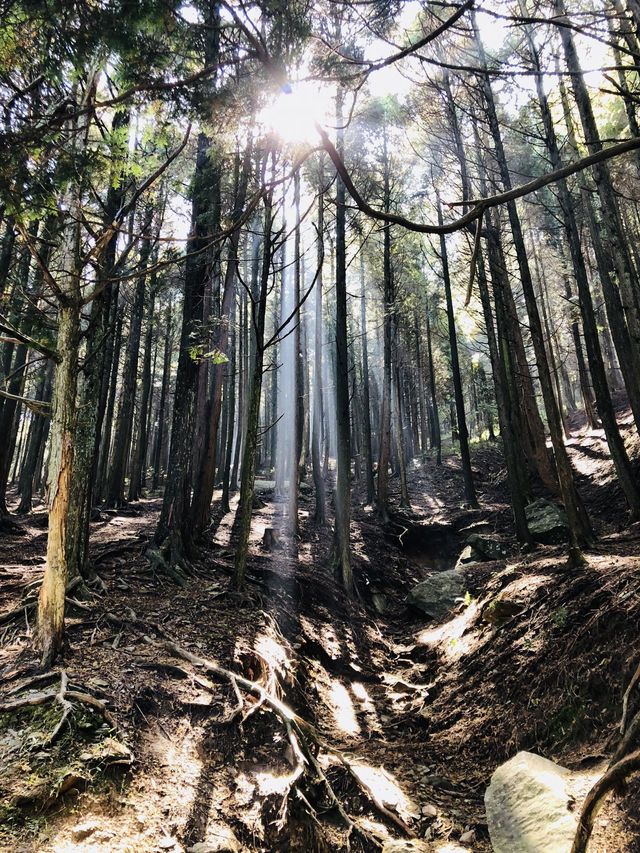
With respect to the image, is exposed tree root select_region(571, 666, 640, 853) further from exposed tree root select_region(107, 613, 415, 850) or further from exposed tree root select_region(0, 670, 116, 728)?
exposed tree root select_region(0, 670, 116, 728)

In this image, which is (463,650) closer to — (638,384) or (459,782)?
(459,782)

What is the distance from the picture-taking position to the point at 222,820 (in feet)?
10.1

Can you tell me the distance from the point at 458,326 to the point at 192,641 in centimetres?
2623

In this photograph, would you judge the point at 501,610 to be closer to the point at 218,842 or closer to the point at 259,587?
the point at 259,587

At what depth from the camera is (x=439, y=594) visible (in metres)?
9.47

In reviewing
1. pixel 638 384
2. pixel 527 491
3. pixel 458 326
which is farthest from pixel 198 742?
pixel 458 326

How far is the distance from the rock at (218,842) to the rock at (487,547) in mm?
8603

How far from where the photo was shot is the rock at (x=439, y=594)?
9.12m

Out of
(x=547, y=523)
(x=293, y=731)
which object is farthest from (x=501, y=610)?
(x=547, y=523)

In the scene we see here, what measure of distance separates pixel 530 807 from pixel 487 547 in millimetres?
8265

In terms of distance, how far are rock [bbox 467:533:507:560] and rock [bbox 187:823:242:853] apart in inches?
339

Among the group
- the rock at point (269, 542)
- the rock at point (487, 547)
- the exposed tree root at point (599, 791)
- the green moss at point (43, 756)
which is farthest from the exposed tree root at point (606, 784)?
the rock at point (269, 542)

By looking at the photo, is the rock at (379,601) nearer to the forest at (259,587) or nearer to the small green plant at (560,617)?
the forest at (259,587)

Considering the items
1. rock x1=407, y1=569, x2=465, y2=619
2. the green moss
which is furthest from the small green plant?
the green moss
